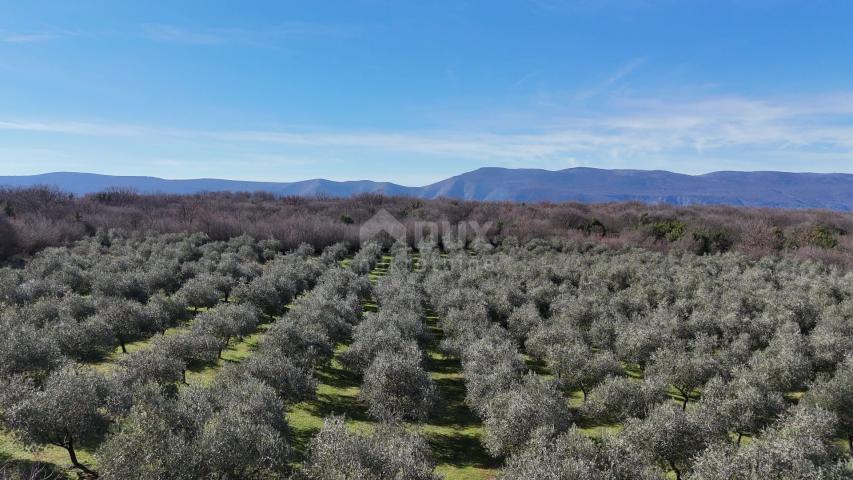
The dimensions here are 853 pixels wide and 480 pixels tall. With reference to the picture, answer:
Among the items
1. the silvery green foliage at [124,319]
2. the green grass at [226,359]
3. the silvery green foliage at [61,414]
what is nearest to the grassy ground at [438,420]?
the green grass at [226,359]

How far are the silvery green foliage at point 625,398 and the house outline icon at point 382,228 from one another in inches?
2048

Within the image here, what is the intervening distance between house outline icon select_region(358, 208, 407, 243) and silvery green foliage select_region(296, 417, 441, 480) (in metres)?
56.4

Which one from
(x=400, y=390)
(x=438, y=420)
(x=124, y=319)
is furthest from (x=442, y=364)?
(x=124, y=319)

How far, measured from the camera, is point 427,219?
8350 centimetres

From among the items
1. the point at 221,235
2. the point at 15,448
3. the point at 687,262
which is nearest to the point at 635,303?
the point at 687,262

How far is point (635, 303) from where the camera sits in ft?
103

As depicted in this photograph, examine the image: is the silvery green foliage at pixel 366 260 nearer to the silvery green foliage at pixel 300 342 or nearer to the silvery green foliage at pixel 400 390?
the silvery green foliage at pixel 300 342

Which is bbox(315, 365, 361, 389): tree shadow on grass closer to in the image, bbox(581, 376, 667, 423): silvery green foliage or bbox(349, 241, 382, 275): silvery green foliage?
bbox(581, 376, 667, 423): silvery green foliage

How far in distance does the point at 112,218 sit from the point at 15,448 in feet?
204

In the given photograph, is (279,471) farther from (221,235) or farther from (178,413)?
(221,235)

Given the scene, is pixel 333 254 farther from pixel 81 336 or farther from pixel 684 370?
pixel 684 370

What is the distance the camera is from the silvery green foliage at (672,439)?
1267cm

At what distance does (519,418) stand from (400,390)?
14.8 feet

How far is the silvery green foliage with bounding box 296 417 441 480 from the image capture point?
9.95 meters
